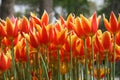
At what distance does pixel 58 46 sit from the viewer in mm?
2529

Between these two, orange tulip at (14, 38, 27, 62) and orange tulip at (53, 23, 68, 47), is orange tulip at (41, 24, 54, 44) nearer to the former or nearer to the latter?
orange tulip at (53, 23, 68, 47)

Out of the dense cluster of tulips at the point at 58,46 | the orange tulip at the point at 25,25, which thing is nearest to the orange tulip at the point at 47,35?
the dense cluster of tulips at the point at 58,46

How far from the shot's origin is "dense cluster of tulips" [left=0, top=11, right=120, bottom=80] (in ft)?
8.27

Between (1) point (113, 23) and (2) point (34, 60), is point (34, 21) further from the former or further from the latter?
(1) point (113, 23)

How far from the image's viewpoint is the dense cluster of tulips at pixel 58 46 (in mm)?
2520

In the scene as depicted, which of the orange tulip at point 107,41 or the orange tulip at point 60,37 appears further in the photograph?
the orange tulip at point 107,41

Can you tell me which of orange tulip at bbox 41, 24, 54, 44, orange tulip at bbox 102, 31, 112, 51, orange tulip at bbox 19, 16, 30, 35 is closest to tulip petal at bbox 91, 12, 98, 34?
orange tulip at bbox 102, 31, 112, 51

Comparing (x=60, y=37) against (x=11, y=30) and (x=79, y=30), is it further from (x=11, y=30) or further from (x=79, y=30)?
(x=11, y=30)

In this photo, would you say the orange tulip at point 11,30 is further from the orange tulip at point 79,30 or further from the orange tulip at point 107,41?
the orange tulip at point 107,41

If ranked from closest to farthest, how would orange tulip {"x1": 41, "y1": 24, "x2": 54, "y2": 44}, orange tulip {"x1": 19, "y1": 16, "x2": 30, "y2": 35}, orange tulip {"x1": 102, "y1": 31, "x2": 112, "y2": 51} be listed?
orange tulip {"x1": 41, "y1": 24, "x2": 54, "y2": 44}
orange tulip {"x1": 102, "y1": 31, "x2": 112, "y2": 51}
orange tulip {"x1": 19, "y1": 16, "x2": 30, "y2": 35}

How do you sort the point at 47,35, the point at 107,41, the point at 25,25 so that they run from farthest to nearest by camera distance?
the point at 25,25, the point at 107,41, the point at 47,35

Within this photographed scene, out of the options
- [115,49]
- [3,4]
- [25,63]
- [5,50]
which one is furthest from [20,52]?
[3,4]

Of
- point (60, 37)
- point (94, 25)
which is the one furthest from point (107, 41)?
point (60, 37)

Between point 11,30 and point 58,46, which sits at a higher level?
point 11,30
